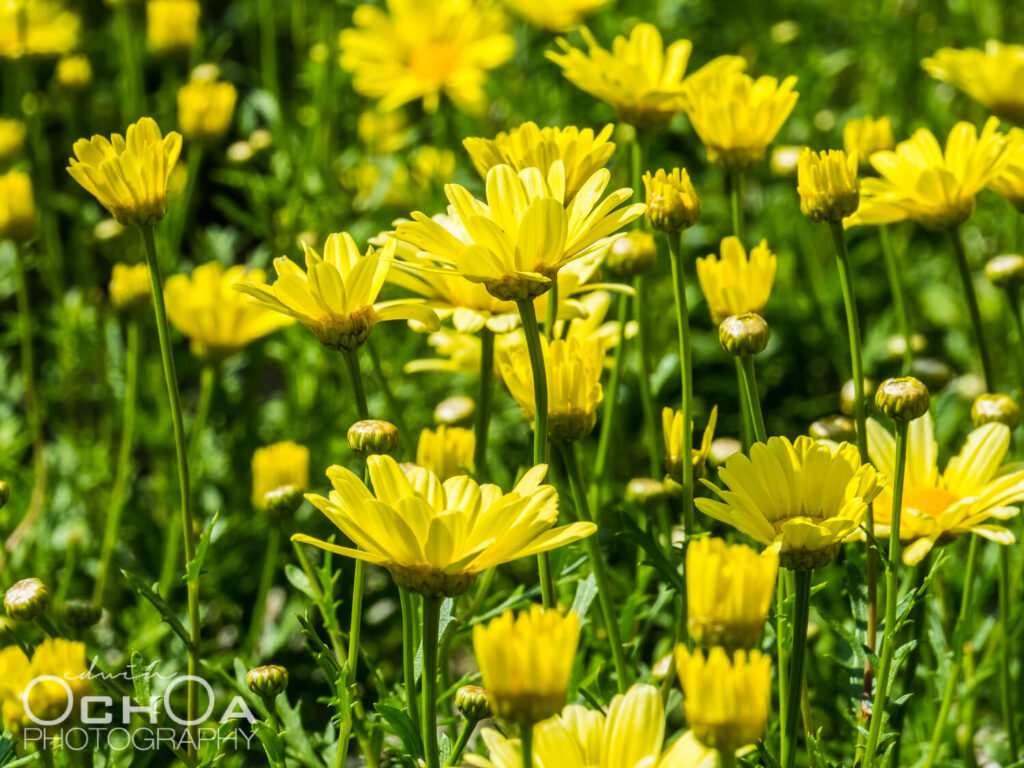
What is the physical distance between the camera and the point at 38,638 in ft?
6.18

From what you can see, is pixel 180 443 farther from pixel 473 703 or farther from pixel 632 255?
pixel 632 255

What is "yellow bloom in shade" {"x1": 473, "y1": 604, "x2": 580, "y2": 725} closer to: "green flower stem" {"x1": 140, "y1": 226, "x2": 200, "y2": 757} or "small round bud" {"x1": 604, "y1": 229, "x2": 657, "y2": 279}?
"green flower stem" {"x1": 140, "y1": 226, "x2": 200, "y2": 757}

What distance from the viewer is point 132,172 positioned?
119 cm

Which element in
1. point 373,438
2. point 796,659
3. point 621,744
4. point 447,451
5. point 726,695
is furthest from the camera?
point 447,451

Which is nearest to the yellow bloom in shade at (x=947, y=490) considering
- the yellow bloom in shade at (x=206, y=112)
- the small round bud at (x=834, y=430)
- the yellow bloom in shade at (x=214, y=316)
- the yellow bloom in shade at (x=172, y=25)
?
the small round bud at (x=834, y=430)

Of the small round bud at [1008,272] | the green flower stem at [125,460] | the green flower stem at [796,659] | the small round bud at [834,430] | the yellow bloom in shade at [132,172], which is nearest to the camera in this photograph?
the green flower stem at [796,659]

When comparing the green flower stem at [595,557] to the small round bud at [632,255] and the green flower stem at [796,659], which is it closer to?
the green flower stem at [796,659]

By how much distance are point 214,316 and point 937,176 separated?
3.55ft

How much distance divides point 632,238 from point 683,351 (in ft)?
1.19

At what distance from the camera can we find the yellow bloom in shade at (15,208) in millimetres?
1943

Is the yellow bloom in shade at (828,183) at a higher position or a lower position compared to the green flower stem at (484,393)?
higher

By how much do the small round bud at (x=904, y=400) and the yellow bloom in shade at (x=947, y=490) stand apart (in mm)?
115

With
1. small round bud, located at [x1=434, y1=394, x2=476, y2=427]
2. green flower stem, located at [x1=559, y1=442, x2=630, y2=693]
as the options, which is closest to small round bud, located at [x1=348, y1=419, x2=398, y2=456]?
green flower stem, located at [x1=559, y1=442, x2=630, y2=693]

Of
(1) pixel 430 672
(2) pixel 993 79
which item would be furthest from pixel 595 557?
(2) pixel 993 79
